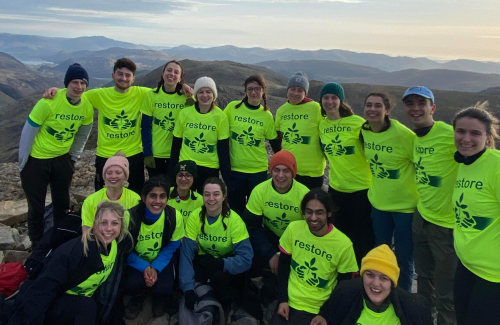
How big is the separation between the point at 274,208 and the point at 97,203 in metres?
2.49

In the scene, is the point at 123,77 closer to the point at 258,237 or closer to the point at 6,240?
the point at 258,237

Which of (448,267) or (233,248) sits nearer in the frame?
(448,267)

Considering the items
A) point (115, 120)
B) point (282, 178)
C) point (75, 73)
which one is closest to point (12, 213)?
point (115, 120)

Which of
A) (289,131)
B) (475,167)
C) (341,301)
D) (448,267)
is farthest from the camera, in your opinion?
(289,131)

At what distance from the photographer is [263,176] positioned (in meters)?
6.16

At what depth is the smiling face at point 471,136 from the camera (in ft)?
10.6

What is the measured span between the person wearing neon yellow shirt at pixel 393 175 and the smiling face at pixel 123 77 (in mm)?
3964

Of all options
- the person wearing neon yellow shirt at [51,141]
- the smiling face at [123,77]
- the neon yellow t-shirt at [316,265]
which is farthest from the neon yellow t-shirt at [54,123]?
the neon yellow t-shirt at [316,265]

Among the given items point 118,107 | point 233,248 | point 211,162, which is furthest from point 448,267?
point 118,107

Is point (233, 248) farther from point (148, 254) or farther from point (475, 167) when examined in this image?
point (475, 167)

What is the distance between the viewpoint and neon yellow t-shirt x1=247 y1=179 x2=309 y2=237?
4953 mm

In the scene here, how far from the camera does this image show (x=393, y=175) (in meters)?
4.63

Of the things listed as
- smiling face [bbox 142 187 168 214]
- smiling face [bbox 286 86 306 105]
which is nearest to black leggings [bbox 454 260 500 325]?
smiling face [bbox 286 86 306 105]

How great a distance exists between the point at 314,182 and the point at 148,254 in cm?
290
